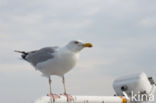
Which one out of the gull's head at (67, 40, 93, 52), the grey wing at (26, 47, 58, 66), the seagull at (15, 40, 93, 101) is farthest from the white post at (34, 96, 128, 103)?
the gull's head at (67, 40, 93, 52)

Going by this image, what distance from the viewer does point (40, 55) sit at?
1091 cm

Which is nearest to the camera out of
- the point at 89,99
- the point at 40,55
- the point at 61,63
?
the point at 61,63

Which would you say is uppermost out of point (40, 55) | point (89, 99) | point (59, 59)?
point (40, 55)

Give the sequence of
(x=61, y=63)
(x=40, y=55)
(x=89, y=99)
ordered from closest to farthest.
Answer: (x=61, y=63) → (x=40, y=55) → (x=89, y=99)

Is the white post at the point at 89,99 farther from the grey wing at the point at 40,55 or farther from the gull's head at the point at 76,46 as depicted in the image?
the gull's head at the point at 76,46

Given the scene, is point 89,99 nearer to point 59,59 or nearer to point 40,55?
point 40,55

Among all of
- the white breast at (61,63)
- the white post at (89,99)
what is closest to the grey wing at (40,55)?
the white breast at (61,63)

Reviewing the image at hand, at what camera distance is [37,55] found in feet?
36.2

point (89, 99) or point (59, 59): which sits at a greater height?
point (59, 59)

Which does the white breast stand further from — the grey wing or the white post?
the white post

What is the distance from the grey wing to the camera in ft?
34.2

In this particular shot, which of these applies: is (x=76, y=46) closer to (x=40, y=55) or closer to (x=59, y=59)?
(x=59, y=59)

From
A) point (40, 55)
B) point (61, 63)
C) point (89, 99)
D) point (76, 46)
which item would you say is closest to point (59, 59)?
point (61, 63)

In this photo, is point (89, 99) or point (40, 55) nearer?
point (40, 55)
